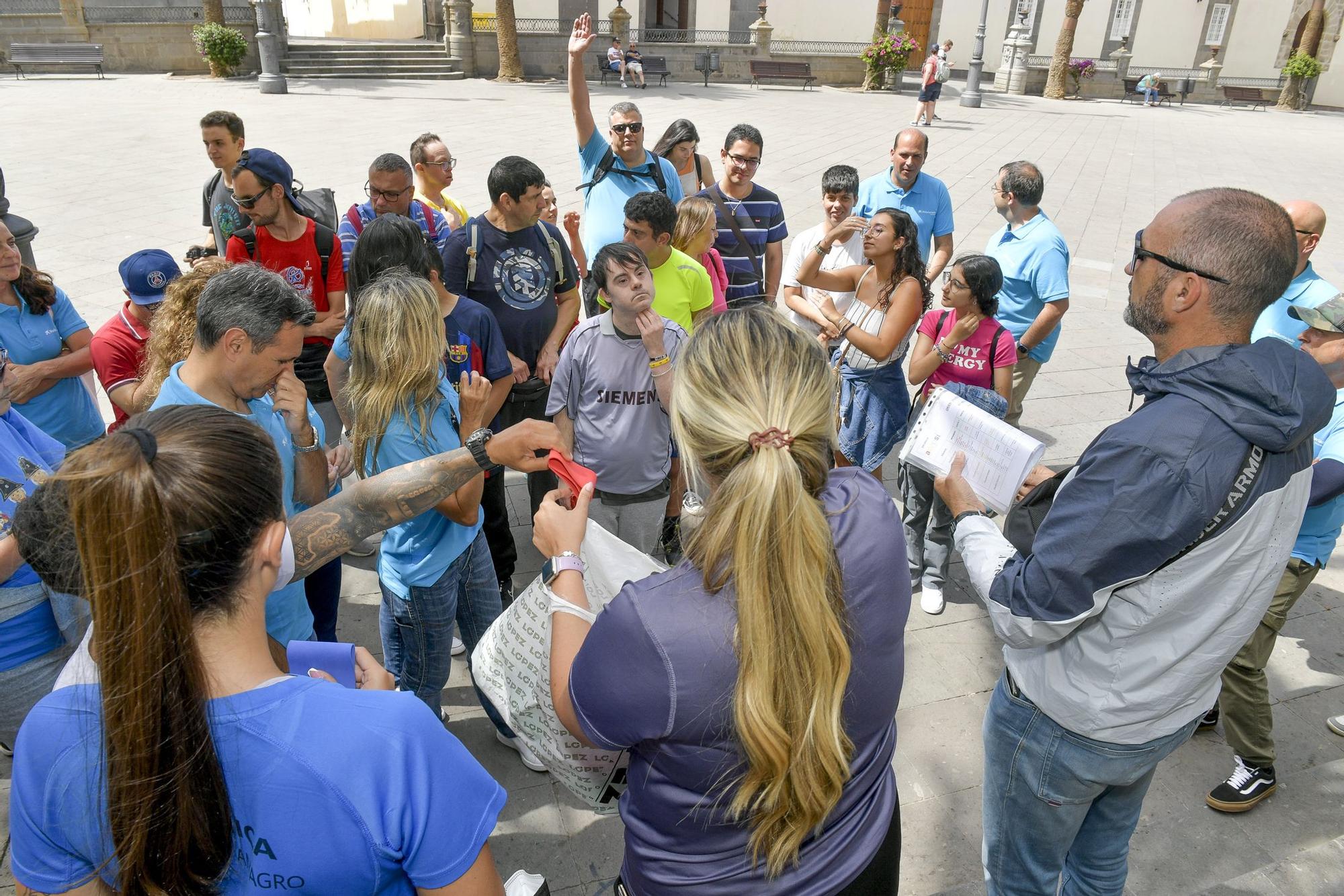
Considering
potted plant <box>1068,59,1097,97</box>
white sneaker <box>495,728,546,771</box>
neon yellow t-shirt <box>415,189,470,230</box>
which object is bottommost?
white sneaker <box>495,728,546,771</box>

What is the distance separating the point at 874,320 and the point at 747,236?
146cm

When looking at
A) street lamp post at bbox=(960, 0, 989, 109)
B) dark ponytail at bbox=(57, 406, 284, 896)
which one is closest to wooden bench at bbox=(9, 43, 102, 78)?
street lamp post at bbox=(960, 0, 989, 109)

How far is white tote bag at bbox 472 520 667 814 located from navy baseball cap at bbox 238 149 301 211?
3.15 metres

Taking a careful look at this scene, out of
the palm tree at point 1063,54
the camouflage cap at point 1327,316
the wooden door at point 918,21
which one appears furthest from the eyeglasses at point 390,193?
the wooden door at point 918,21

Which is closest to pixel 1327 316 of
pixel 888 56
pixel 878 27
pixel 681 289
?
pixel 681 289

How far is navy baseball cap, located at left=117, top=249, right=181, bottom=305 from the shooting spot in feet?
11.1

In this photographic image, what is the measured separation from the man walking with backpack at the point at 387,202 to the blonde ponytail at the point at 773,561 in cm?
325

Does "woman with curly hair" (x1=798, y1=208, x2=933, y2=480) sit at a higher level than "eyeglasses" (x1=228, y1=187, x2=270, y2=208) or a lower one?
lower

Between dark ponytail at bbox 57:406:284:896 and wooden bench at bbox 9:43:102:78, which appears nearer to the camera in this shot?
dark ponytail at bbox 57:406:284:896

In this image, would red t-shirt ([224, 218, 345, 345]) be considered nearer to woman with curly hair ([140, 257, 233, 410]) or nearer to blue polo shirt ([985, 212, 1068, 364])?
woman with curly hair ([140, 257, 233, 410])

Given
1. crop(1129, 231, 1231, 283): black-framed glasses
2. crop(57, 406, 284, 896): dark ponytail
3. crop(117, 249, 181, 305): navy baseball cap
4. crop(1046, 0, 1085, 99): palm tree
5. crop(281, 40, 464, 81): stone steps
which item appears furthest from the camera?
crop(1046, 0, 1085, 99): palm tree

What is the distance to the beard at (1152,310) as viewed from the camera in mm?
1940

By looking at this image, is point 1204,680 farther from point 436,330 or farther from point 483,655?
point 436,330

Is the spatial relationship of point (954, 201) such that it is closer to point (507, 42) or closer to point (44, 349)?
point (44, 349)
